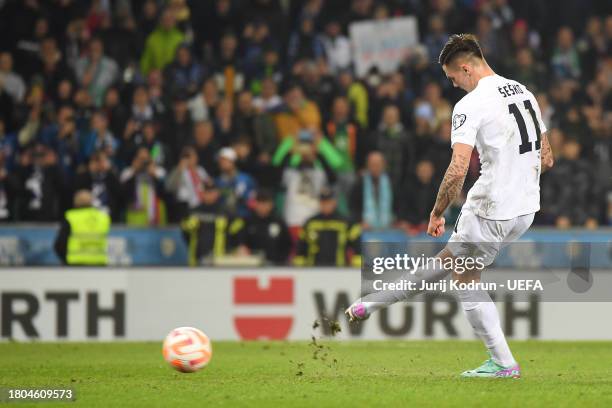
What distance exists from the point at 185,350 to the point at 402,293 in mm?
1753

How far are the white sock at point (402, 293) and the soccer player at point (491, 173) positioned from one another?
0.01 meters

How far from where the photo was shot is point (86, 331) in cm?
1577

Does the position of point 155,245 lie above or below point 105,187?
below

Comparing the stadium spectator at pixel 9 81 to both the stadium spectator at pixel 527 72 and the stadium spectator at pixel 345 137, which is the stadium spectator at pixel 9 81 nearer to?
the stadium spectator at pixel 345 137

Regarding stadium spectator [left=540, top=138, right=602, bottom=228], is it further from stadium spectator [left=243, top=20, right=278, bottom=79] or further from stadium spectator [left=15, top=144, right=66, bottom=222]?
stadium spectator [left=15, top=144, right=66, bottom=222]

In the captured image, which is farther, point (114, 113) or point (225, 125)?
point (114, 113)

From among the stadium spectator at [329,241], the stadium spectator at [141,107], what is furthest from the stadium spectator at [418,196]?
the stadium spectator at [141,107]

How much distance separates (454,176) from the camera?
9008 millimetres

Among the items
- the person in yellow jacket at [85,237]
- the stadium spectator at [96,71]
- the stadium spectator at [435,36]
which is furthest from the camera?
the stadium spectator at [435,36]

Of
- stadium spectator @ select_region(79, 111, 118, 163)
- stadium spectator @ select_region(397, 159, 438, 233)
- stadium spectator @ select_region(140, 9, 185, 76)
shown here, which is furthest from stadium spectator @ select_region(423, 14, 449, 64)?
stadium spectator @ select_region(79, 111, 118, 163)

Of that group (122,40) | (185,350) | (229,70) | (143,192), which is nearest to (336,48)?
(229,70)

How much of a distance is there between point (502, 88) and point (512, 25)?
12.3 meters

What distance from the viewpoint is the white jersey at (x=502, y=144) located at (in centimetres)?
921

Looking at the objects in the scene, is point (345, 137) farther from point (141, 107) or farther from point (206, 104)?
point (141, 107)
